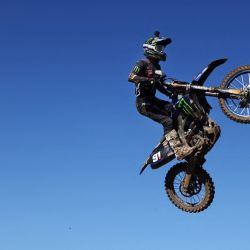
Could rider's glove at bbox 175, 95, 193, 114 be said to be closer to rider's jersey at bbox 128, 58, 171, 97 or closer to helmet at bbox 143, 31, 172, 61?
rider's jersey at bbox 128, 58, 171, 97

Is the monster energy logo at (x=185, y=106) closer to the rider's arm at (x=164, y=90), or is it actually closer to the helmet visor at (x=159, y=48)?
the rider's arm at (x=164, y=90)

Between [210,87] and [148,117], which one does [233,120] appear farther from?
[148,117]

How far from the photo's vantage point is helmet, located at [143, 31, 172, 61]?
1802 cm

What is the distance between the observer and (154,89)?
59.9 feet

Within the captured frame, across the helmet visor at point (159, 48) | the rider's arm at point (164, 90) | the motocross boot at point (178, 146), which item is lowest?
the motocross boot at point (178, 146)

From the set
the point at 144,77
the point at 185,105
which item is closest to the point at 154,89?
the point at 144,77

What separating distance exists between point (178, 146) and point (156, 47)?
2.83 m

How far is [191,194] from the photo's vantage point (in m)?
18.4

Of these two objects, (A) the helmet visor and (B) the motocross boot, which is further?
(A) the helmet visor

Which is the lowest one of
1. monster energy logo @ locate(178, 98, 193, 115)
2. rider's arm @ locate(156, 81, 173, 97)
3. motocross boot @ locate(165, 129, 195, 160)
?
motocross boot @ locate(165, 129, 195, 160)

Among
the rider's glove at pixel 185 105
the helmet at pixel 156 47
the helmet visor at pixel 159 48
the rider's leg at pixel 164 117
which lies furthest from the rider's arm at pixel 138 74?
the rider's glove at pixel 185 105

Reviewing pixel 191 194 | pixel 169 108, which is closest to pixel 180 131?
pixel 169 108

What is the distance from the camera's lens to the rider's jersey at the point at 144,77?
58.0 feet

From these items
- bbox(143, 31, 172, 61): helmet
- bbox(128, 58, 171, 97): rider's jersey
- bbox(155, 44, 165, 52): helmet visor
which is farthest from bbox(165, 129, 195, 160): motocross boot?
bbox(155, 44, 165, 52): helmet visor
